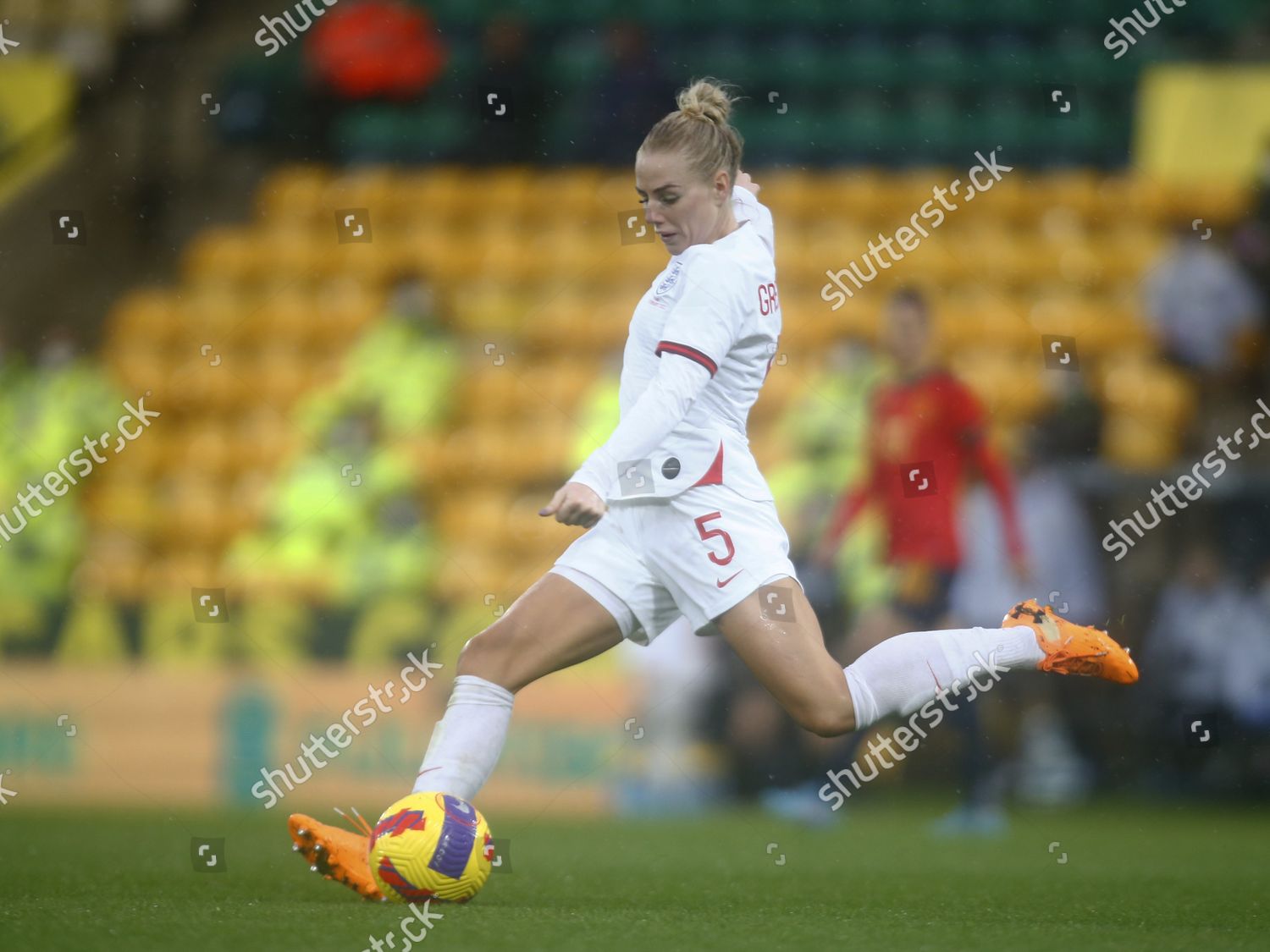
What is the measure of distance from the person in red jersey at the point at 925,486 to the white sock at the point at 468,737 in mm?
2979

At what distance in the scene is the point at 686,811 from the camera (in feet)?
25.6

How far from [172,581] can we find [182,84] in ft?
14.2

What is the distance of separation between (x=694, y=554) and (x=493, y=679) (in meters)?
0.56

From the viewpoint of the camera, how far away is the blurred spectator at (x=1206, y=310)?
9.62 metres

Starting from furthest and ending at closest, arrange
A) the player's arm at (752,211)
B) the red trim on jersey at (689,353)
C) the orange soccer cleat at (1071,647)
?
the orange soccer cleat at (1071,647) < the player's arm at (752,211) < the red trim on jersey at (689,353)

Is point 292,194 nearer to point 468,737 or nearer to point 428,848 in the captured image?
point 468,737

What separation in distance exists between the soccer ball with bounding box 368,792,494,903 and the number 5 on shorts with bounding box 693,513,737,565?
0.81 meters

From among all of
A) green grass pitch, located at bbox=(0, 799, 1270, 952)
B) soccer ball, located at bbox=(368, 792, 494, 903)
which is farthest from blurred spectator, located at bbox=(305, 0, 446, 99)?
soccer ball, located at bbox=(368, 792, 494, 903)

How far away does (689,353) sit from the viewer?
400 cm

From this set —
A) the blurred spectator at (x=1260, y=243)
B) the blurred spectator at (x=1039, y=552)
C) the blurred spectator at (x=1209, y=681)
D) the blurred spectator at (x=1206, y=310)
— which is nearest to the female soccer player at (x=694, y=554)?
the blurred spectator at (x=1039, y=552)

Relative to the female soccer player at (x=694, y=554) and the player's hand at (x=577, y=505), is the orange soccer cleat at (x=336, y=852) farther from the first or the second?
the player's hand at (x=577, y=505)

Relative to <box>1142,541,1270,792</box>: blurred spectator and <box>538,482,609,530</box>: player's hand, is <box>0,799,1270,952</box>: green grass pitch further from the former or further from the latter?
<box>538,482,609,530</box>: player's hand

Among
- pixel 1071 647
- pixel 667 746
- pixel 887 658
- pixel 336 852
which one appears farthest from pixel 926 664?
pixel 667 746

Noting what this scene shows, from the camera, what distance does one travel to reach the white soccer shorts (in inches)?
163
